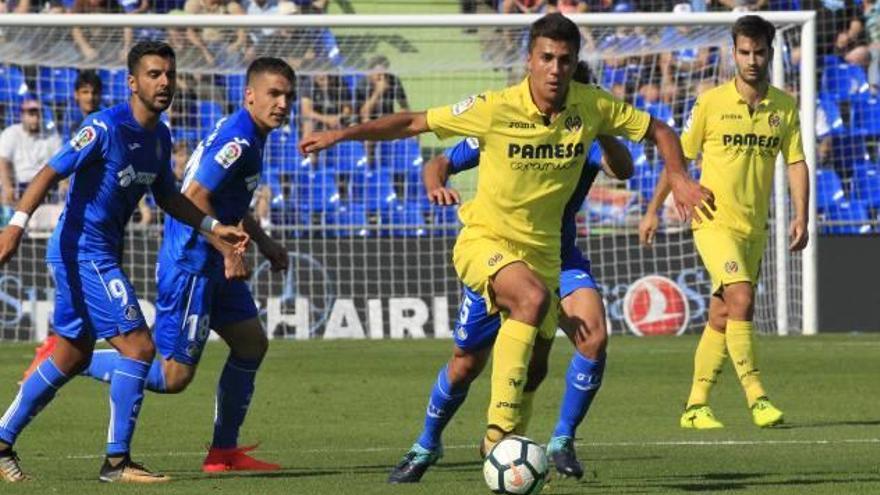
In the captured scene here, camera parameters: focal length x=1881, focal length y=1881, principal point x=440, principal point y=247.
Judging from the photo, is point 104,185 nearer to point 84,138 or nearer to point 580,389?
point 84,138

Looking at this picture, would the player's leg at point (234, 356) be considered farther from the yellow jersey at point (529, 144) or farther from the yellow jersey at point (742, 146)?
the yellow jersey at point (742, 146)

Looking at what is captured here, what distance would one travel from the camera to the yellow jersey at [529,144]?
8602mm

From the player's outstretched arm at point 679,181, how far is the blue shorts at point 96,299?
2.60 metres

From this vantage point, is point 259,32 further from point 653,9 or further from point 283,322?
point 653,9

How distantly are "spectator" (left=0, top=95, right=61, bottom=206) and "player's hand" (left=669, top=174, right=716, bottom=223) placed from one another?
1286 cm

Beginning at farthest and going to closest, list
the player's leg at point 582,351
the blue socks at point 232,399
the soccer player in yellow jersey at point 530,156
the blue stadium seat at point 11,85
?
the blue stadium seat at point 11,85
the blue socks at point 232,399
the player's leg at point 582,351
the soccer player in yellow jersey at point 530,156

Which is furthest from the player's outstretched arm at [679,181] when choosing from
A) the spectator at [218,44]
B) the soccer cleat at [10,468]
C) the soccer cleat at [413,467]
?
the spectator at [218,44]

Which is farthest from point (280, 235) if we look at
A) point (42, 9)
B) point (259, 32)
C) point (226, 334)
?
point (226, 334)

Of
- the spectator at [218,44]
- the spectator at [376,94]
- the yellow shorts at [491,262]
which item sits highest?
the spectator at [218,44]

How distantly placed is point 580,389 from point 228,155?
2.13m

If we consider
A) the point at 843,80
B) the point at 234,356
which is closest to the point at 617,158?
Answer: the point at 234,356

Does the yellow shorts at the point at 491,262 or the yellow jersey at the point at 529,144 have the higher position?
the yellow jersey at the point at 529,144

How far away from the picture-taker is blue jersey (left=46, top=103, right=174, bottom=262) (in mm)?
9000

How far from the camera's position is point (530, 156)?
862 centimetres
